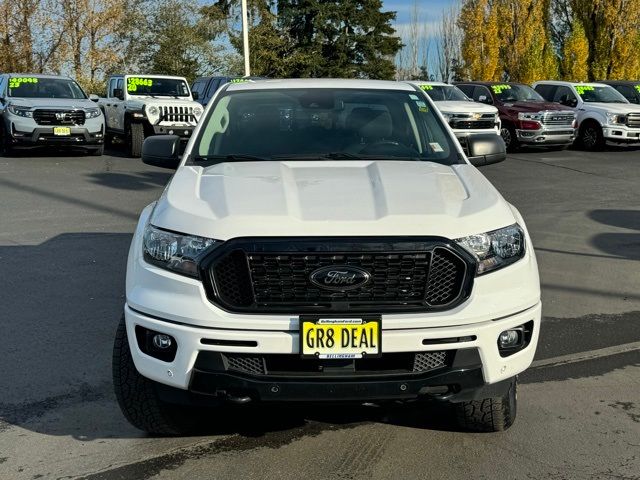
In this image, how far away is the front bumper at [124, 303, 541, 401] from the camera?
11.0 ft

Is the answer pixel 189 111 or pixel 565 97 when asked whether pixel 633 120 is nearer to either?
pixel 565 97

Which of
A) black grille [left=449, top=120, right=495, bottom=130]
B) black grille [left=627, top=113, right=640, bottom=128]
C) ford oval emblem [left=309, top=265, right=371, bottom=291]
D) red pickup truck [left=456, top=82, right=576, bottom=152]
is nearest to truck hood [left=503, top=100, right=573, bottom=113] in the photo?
red pickup truck [left=456, top=82, right=576, bottom=152]

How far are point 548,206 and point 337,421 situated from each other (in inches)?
334

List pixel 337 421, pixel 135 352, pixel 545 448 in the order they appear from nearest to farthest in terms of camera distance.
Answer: pixel 135 352, pixel 545 448, pixel 337 421

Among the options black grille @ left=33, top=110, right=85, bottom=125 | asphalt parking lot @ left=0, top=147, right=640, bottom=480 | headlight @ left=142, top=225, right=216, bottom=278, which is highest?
headlight @ left=142, top=225, right=216, bottom=278

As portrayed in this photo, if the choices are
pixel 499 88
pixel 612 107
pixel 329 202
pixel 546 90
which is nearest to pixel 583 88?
pixel 546 90

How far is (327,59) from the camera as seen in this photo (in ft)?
162

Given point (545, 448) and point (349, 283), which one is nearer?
point (349, 283)

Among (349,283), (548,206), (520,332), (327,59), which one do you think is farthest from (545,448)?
(327,59)

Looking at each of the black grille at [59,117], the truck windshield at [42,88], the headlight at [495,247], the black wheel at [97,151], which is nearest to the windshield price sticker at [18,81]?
the truck windshield at [42,88]

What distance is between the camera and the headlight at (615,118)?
20.5 m

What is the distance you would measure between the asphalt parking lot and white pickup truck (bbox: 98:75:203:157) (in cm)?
834

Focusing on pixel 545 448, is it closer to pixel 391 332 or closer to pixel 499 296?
pixel 499 296

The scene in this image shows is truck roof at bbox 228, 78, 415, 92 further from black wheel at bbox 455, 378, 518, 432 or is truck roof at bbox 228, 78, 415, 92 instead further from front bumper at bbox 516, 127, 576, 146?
front bumper at bbox 516, 127, 576, 146
